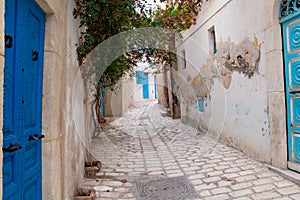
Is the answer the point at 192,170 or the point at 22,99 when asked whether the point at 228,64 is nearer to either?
the point at 192,170

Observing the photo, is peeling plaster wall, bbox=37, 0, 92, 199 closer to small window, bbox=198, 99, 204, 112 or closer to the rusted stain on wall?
the rusted stain on wall

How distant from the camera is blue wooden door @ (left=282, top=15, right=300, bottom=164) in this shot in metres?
3.19

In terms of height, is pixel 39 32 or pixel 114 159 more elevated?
pixel 39 32

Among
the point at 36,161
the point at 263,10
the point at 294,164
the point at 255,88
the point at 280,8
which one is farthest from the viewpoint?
the point at 255,88

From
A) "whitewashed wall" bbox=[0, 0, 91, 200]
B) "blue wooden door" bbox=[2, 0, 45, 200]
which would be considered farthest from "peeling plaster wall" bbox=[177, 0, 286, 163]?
"blue wooden door" bbox=[2, 0, 45, 200]

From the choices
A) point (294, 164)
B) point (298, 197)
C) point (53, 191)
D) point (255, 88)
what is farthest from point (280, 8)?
point (53, 191)

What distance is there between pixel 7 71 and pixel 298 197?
3.39m

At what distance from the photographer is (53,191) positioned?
206 cm

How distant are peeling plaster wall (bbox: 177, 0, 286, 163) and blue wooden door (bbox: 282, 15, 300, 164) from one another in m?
0.16

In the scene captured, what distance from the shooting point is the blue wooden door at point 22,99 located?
1.50m

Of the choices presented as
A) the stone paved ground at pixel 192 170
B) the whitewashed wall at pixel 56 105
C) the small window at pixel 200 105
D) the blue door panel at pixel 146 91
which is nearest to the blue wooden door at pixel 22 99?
the whitewashed wall at pixel 56 105

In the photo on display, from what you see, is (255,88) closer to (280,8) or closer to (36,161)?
(280,8)

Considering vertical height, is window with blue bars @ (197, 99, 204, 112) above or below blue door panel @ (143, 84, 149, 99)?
below

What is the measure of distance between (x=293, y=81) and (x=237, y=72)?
1597 millimetres
